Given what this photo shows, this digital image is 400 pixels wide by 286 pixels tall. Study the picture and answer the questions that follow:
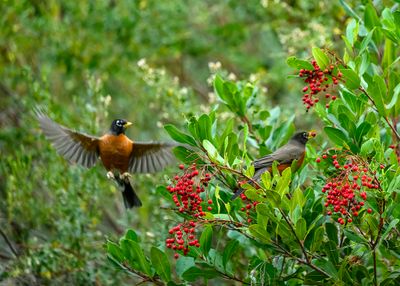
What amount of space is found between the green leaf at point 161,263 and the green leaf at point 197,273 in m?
0.09

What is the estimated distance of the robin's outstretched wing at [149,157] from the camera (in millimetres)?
6383

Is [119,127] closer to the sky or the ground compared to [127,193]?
closer to the sky

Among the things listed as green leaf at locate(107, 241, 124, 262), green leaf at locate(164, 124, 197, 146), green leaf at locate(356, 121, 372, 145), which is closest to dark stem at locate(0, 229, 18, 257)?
green leaf at locate(107, 241, 124, 262)

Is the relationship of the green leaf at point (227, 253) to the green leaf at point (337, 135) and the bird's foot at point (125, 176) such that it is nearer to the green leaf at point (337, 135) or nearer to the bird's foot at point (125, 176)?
the green leaf at point (337, 135)

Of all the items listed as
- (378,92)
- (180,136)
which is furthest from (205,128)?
(378,92)

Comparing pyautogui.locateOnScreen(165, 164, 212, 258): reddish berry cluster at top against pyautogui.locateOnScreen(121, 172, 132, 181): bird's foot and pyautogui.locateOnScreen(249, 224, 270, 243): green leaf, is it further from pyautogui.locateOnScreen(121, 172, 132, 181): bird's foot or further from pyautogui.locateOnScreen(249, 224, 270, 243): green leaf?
pyautogui.locateOnScreen(121, 172, 132, 181): bird's foot

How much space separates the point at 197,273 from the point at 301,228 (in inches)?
26.5

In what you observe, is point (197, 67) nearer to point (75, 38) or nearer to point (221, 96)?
point (75, 38)

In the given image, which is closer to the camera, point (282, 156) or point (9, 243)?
point (282, 156)

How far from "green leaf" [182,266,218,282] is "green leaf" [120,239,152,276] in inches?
8.3

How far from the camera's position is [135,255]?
13.6 ft

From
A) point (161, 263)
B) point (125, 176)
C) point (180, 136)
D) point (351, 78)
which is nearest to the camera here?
point (351, 78)

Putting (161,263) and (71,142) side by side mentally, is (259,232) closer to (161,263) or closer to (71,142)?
(161,263)

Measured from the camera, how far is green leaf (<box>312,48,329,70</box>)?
4.00 meters
